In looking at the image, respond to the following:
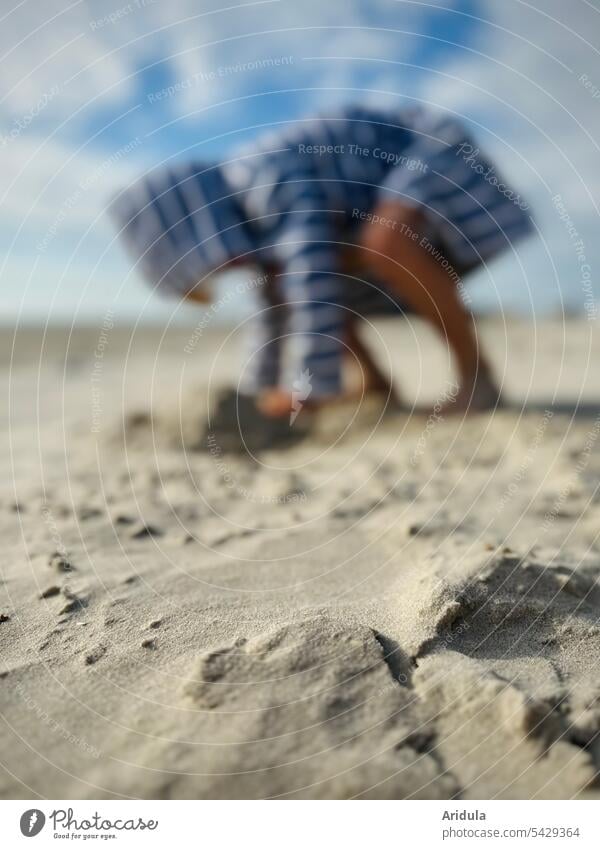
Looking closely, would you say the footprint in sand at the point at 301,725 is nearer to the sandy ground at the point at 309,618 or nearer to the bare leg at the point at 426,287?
the sandy ground at the point at 309,618

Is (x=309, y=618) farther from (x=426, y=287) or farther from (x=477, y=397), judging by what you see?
Answer: (x=426, y=287)

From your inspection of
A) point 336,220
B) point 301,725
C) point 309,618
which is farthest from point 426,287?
point 301,725

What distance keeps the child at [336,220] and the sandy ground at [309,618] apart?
0.56 meters

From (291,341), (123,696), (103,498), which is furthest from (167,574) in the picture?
(291,341)

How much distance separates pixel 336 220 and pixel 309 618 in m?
2.56

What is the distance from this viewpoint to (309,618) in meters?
1.76

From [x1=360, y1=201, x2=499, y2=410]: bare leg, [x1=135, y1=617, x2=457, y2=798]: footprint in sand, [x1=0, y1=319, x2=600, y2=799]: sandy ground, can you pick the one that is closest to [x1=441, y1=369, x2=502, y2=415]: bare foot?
[x1=360, y1=201, x2=499, y2=410]: bare leg

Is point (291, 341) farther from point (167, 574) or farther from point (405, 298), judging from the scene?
point (167, 574)

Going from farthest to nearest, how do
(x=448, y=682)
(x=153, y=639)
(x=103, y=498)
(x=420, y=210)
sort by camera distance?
(x=420, y=210) → (x=103, y=498) → (x=153, y=639) → (x=448, y=682)

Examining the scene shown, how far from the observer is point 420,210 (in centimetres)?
371

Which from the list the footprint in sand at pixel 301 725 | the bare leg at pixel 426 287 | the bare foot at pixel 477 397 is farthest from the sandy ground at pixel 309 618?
the bare leg at pixel 426 287

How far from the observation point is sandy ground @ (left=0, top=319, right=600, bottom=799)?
4.50 feet

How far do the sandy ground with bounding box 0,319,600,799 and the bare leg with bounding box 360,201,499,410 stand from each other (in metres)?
0.29

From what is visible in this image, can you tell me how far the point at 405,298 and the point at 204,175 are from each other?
1.23m
